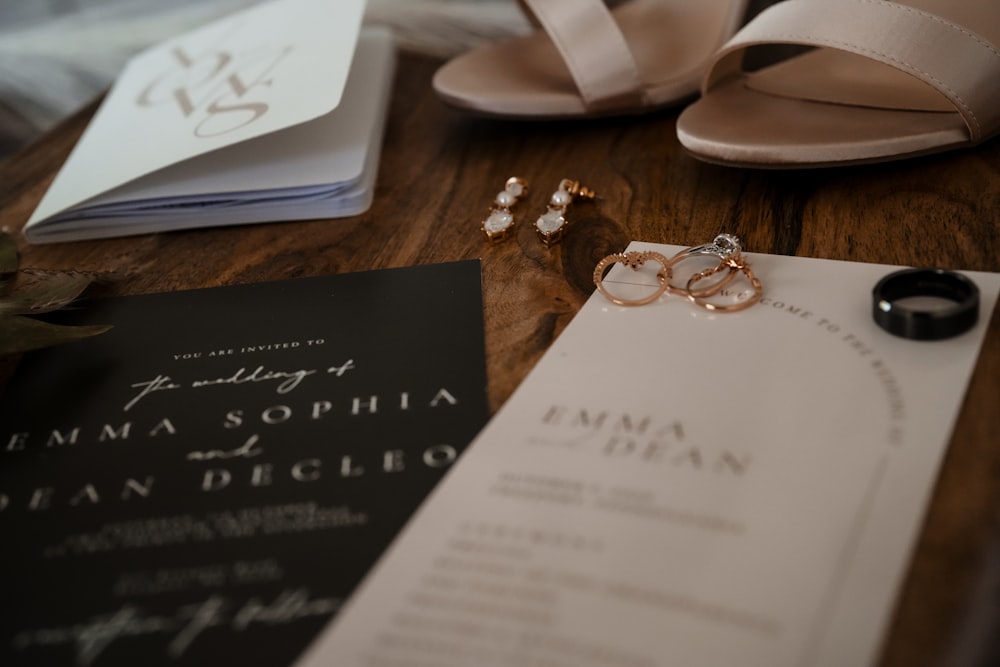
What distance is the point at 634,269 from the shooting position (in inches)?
19.2

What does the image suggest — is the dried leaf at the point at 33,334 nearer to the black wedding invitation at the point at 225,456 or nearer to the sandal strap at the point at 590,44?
the black wedding invitation at the point at 225,456

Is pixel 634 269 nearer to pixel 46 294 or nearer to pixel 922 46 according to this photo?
pixel 922 46

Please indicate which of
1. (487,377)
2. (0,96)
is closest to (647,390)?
(487,377)

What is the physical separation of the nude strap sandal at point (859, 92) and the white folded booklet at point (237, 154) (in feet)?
0.72

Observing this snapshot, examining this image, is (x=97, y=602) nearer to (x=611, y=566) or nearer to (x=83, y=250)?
(x=611, y=566)

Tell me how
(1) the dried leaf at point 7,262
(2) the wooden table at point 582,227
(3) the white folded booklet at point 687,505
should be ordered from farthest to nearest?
(1) the dried leaf at point 7,262 → (2) the wooden table at point 582,227 → (3) the white folded booklet at point 687,505

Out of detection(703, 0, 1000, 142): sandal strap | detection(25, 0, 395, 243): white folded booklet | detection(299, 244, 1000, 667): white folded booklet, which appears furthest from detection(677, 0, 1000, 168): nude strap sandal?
detection(25, 0, 395, 243): white folded booklet

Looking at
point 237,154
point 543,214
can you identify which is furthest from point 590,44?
point 237,154

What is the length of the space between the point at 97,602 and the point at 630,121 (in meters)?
0.47

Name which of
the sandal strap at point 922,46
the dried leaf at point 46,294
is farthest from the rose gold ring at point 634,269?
the dried leaf at point 46,294

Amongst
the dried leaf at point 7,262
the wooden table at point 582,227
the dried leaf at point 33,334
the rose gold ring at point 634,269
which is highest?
the dried leaf at point 33,334

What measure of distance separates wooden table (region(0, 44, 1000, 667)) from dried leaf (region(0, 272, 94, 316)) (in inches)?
1.0

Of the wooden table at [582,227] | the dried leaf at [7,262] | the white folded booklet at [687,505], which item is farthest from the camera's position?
the dried leaf at [7,262]

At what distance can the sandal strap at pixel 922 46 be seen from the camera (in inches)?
19.6
